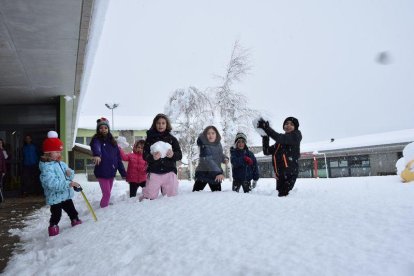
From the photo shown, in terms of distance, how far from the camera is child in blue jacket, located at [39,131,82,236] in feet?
13.3

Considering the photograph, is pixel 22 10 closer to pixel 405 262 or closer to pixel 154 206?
pixel 154 206

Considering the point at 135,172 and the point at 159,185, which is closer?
the point at 159,185

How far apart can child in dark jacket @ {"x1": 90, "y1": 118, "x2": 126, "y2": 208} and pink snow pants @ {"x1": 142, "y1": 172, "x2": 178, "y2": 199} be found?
35.8 inches

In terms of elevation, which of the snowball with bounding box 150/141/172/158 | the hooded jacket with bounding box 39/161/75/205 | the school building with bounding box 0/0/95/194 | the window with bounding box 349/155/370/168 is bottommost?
the window with bounding box 349/155/370/168

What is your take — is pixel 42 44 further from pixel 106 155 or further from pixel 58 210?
pixel 58 210

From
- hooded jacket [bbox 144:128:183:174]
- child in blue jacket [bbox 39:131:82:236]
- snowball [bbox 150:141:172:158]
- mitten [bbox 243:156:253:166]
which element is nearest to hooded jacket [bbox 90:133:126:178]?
child in blue jacket [bbox 39:131:82:236]

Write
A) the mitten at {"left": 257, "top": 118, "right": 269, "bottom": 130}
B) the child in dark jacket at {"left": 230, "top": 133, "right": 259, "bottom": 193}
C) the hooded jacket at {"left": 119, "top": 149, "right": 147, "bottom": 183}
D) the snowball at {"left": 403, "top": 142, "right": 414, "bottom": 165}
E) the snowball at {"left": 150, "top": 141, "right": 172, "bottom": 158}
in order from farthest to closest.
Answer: the snowball at {"left": 403, "top": 142, "right": 414, "bottom": 165}, the child in dark jacket at {"left": 230, "top": 133, "right": 259, "bottom": 193}, the hooded jacket at {"left": 119, "top": 149, "right": 147, "bottom": 183}, the mitten at {"left": 257, "top": 118, "right": 269, "bottom": 130}, the snowball at {"left": 150, "top": 141, "right": 172, "bottom": 158}

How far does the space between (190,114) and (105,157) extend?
17.4 m

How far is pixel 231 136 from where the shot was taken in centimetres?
2062

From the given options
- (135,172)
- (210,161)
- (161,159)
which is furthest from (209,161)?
(135,172)

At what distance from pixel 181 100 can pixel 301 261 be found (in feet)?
69.5

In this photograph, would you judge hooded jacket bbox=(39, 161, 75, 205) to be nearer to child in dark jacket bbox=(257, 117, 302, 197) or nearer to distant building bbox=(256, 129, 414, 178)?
child in dark jacket bbox=(257, 117, 302, 197)

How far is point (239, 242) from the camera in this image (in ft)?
6.80

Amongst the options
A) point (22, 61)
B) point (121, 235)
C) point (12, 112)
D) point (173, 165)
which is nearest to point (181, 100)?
point (12, 112)
